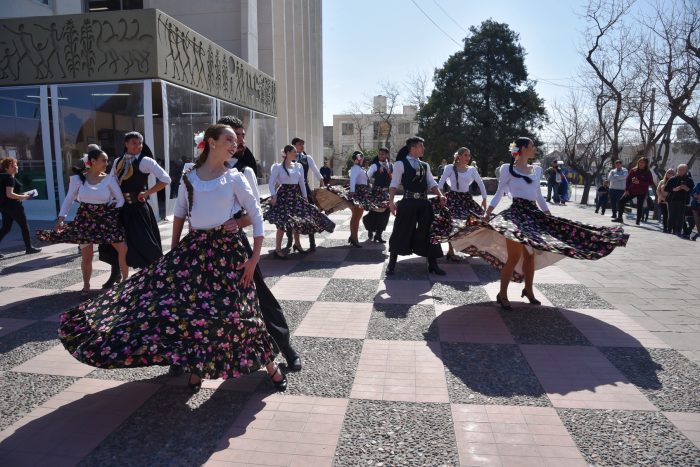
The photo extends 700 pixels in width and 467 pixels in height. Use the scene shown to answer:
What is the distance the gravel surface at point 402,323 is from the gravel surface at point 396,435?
1.35 metres

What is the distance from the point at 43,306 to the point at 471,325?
475 centimetres

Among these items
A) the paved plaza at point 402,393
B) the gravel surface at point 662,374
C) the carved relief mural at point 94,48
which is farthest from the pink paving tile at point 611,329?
the carved relief mural at point 94,48

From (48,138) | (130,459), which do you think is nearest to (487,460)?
(130,459)

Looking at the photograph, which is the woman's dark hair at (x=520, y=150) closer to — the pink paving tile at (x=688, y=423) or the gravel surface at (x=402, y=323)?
the gravel surface at (x=402, y=323)

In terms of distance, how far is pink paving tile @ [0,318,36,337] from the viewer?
5.03 meters

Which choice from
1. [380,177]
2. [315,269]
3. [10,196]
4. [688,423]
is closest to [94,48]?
[10,196]

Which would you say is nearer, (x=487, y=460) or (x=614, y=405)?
(x=487, y=460)

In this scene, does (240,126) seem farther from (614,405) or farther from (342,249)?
(342,249)

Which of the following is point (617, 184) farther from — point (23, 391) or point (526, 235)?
point (23, 391)

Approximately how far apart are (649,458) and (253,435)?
225 cm

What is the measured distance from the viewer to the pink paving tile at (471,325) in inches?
188

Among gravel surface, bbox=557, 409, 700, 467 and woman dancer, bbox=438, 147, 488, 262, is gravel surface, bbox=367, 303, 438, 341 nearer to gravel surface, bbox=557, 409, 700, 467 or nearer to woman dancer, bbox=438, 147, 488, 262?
gravel surface, bbox=557, 409, 700, 467

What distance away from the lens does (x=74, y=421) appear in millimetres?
3271

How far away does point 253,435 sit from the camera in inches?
122
